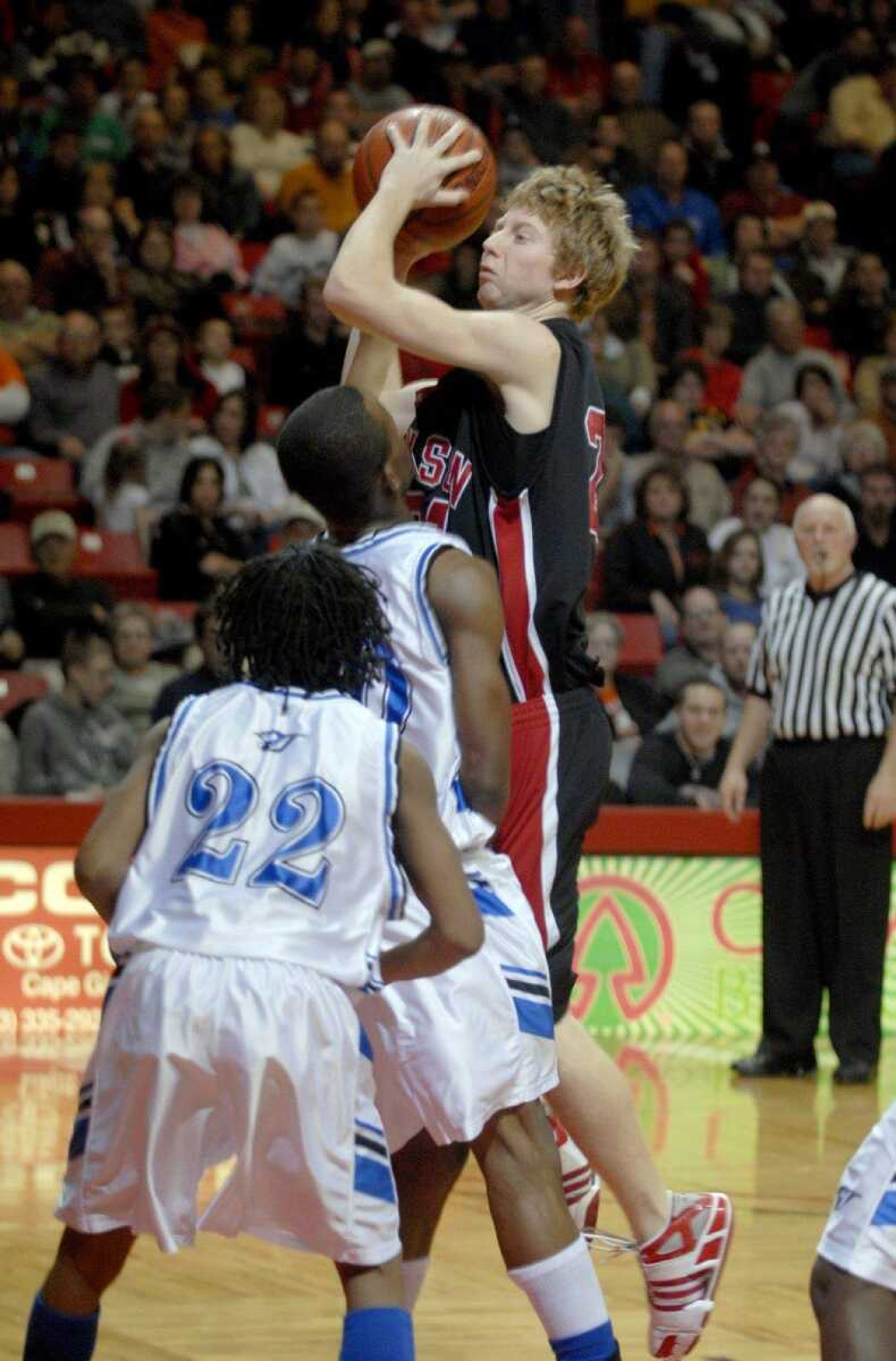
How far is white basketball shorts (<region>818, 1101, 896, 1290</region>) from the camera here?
2879mm

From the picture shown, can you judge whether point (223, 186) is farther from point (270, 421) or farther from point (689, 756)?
point (689, 756)

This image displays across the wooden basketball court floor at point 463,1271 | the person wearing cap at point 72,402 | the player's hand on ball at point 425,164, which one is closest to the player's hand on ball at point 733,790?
the wooden basketball court floor at point 463,1271

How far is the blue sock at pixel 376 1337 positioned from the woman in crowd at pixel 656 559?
7.98 metres

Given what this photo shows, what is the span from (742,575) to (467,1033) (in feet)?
25.5

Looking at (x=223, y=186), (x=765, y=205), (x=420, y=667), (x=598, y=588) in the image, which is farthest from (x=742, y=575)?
(x=420, y=667)

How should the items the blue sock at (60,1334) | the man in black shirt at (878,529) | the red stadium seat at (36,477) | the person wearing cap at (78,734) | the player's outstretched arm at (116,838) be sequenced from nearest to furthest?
the player's outstretched arm at (116,838)
the blue sock at (60,1334)
the person wearing cap at (78,734)
the red stadium seat at (36,477)
the man in black shirt at (878,529)

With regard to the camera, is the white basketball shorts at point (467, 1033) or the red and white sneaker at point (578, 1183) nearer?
the white basketball shorts at point (467, 1033)

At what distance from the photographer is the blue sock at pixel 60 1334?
311 centimetres

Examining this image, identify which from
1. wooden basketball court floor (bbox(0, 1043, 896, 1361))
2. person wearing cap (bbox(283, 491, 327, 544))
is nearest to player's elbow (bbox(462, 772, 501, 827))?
wooden basketball court floor (bbox(0, 1043, 896, 1361))

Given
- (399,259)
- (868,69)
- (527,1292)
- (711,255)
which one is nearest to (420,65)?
(711,255)

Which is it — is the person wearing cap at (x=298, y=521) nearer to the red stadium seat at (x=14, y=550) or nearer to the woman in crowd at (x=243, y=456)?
the woman in crowd at (x=243, y=456)

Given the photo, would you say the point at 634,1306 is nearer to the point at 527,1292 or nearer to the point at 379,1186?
the point at 527,1292

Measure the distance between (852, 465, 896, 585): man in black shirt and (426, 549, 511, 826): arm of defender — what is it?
823cm

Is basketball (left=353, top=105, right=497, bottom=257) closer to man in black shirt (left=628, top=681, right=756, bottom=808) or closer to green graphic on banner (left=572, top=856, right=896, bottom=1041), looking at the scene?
green graphic on banner (left=572, top=856, right=896, bottom=1041)
